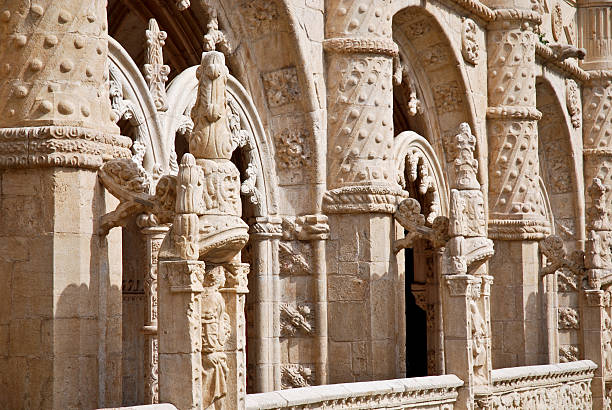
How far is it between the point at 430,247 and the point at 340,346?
15.4 feet

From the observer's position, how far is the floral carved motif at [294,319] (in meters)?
12.6

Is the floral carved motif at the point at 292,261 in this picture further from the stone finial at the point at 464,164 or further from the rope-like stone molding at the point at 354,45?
the rope-like stone molding at the point at 354,45

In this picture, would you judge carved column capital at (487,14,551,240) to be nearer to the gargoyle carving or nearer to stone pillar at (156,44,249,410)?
the gargoyle carving

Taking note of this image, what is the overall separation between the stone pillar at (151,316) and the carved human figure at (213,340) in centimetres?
183

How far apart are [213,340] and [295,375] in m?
4.28

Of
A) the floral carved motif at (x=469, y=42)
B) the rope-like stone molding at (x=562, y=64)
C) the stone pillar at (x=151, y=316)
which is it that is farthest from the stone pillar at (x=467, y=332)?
the rope-like stone molding at (x=562, y=64)

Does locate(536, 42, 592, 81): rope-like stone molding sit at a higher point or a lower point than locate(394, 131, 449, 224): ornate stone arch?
higher

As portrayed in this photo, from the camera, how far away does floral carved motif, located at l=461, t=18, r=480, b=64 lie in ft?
51.8

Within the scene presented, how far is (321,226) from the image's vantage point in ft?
41.3

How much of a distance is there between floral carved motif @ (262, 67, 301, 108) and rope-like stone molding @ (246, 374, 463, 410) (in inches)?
118

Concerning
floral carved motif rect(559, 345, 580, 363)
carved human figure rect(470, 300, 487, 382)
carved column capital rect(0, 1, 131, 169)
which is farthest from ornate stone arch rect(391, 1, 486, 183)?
carved column capital rect(0, 1, 131, 169)

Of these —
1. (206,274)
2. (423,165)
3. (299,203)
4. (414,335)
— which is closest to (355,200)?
(299,203)

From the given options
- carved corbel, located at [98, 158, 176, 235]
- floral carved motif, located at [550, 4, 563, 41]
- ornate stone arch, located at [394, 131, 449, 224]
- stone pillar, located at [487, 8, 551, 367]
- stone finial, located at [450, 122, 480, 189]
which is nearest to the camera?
carved corbel, located at [98, 158, 176, 235]

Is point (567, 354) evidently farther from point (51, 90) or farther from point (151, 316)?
point (51, 90)
